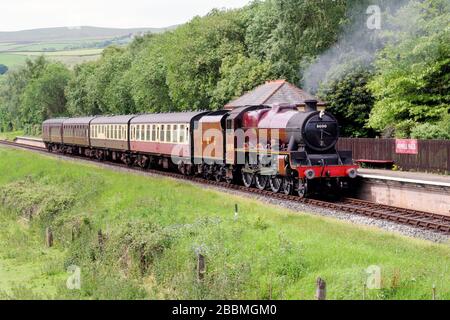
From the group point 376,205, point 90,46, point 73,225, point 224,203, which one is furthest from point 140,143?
point 90,46

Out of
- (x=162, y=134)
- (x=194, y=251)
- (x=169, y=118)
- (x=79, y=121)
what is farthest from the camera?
(x=79, y=121)

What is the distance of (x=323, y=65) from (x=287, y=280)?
33.1m

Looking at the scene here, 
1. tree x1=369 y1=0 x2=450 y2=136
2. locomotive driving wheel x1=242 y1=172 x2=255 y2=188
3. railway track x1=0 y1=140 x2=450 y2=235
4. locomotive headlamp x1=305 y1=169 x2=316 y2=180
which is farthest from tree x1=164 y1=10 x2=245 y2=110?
locomotive headlamp x1=305 y1=169 x2=316 y2=180

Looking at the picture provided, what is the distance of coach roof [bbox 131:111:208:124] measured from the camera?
31.2 metres

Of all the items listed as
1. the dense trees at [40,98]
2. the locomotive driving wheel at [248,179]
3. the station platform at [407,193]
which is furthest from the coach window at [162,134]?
the dense trees at [40,98]

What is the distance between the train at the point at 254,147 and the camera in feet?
76.9

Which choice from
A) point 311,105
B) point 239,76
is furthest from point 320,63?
point 311,105

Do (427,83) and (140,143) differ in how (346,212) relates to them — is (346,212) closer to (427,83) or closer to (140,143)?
(427,83)

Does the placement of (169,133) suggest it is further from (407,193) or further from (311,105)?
(407,193)

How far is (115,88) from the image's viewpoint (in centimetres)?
7881

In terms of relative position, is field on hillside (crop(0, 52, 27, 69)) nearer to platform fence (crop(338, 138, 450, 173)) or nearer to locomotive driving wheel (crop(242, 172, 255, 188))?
platform fence (crop(338, 138, 450, 173))

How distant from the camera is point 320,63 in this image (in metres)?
44.8

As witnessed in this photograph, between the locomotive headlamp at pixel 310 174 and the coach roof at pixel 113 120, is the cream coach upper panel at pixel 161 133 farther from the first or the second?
the locomotive headlamp at pixel 310 174

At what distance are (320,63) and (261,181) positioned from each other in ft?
69.0
